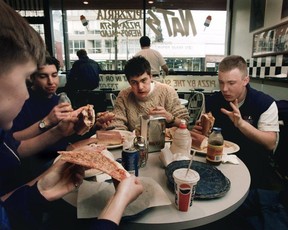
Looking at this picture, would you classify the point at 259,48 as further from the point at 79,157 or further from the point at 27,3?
the point at 27,3

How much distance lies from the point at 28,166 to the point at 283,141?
2146 millimetres

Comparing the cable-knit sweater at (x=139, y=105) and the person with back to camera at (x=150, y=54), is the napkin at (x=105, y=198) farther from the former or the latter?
the person with back to camera at (x=150, y=54)

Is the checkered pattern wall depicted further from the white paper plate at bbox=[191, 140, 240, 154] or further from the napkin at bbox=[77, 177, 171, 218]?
the napkin at bbox=[77, 177, 171, 218]

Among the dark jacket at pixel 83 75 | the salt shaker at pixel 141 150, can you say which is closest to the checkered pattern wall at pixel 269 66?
the salt shaker at pixel 141 150

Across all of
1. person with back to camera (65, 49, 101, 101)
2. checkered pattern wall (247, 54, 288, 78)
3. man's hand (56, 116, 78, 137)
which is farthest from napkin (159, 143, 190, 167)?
person with back to camera (65, 49, 101, 101)

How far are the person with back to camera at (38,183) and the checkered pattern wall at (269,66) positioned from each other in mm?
2831

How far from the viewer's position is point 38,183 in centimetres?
102

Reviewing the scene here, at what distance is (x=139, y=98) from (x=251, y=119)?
1.00 metres

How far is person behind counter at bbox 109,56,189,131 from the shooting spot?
212 cm

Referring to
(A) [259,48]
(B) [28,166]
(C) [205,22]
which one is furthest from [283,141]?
(C) [205,22]

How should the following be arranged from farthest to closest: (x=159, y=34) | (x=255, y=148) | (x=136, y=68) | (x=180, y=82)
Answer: (x=159, y=34) → (x=180, y=82) → (x=136, y=68) → (x=255, y=148)

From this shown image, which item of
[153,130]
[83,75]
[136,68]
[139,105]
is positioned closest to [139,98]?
[139,105]

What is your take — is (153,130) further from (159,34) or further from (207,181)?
(159,34)

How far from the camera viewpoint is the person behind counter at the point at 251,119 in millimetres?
1685
